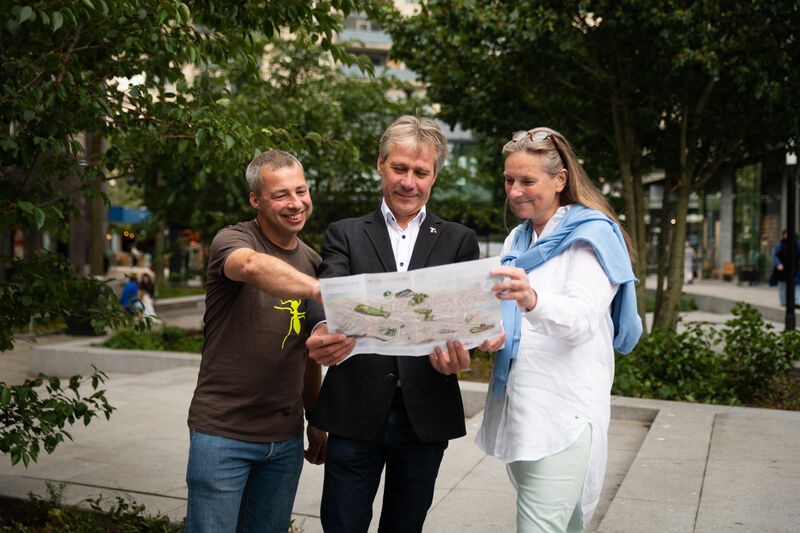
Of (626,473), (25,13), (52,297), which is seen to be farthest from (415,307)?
(626,473)

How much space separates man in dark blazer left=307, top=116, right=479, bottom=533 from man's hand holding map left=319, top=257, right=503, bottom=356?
0.42 m

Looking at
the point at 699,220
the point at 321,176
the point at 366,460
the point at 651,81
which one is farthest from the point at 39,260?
the point at 699,220

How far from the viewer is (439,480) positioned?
18.3 feet

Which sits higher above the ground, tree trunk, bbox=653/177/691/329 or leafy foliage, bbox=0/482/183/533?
tree trunk, bbox=653/177/691/329

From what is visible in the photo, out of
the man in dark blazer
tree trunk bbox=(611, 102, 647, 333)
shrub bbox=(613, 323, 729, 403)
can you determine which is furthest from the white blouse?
tree trunk bbox=(611, 102, 647, 333)

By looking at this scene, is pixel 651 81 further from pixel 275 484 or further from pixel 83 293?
pixel 275 484

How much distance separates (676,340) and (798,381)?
1340 mm

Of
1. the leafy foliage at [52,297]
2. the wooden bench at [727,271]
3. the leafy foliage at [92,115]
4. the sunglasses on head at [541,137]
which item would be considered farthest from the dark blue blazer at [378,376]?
the wooden bench at [727,271]

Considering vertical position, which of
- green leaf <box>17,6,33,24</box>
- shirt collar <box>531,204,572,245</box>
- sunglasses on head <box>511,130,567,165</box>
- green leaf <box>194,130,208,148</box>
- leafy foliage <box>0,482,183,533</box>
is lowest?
leafy foliage <box>0,482,183,533</box>

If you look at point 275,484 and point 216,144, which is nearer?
point 275,484

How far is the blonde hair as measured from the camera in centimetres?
248

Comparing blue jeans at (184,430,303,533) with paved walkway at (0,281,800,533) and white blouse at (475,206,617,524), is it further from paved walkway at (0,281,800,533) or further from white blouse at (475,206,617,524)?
paved walkway at (0,281,800,533)

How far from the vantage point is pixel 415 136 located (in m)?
2.58

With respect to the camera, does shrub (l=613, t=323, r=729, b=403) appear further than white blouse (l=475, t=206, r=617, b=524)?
Yes
